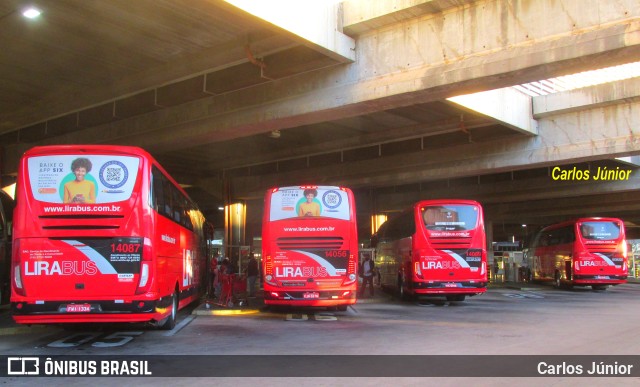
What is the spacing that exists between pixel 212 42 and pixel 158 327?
6.77 metres

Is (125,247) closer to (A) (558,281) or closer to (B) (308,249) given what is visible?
(B) (308,249)

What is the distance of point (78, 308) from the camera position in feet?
30.7

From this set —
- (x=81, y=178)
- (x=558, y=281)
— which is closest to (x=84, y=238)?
(x=81, y=178)

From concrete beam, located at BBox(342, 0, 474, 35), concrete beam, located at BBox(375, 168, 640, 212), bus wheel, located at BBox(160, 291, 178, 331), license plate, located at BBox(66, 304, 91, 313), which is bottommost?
bus wheel, located at BBox(160, 291, 178, 331)

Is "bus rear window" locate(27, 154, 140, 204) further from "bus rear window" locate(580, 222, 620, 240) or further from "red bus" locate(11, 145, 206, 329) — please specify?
"bus rear window" locate(580, 222, 620, 240)

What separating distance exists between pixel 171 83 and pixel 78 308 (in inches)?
308

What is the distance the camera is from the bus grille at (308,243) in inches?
570

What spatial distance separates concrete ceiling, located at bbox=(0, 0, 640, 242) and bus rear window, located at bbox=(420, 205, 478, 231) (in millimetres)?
3082

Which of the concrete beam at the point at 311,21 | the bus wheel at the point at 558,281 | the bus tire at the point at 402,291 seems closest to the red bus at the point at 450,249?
the bus tire at the point at 402,291

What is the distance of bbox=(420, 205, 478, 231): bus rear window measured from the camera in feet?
59.6

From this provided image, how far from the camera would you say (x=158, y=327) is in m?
12.0

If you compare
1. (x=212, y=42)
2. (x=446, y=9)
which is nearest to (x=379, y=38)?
(x=446, y=9)

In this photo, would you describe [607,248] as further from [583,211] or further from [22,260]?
[22,260]

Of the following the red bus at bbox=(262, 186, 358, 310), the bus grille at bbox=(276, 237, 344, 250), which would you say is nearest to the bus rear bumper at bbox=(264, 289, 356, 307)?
the red bus at bbox=(262, 186, 358, 310)
